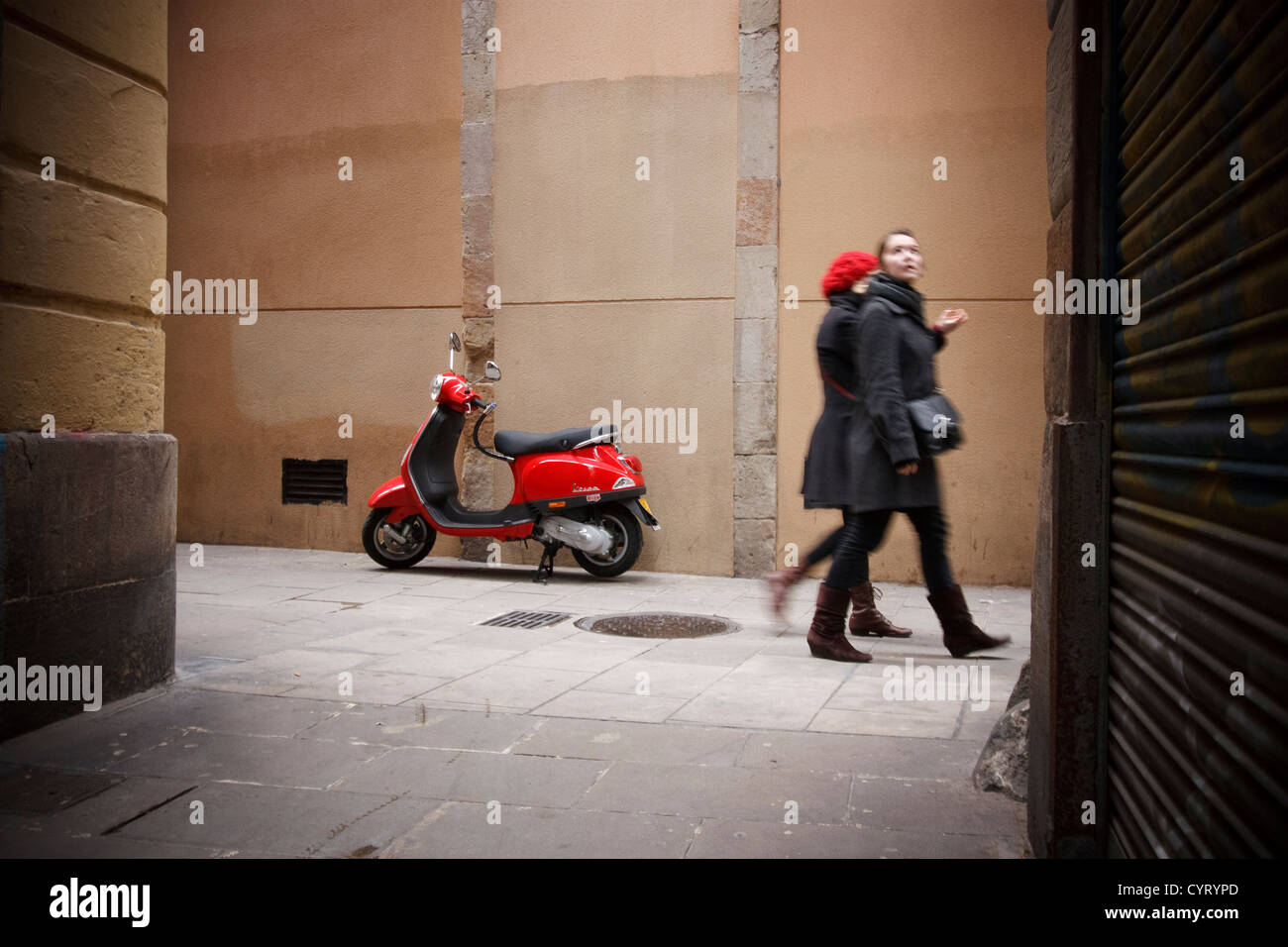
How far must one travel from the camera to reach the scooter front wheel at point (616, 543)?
26.9 ft

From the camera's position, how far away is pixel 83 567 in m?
4.37

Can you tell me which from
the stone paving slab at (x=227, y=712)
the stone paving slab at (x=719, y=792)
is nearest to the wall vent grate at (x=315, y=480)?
the stone paving slab at (x=227, y=712)

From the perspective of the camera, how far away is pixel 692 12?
8812mm

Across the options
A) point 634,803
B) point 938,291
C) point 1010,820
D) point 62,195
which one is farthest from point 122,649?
point 938,291

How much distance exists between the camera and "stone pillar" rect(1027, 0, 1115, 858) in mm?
2715

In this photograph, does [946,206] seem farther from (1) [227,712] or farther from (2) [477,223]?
(1) [227,712]

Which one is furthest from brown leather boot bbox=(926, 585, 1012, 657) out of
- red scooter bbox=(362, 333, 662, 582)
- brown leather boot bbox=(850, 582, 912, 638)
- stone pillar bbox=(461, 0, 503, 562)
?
stone pillar bbox=(461, 0, 503, 562)

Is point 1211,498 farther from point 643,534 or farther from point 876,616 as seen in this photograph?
point 643,534

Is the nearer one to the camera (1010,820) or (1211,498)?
(1211,498)

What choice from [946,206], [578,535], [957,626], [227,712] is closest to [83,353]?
[227,712]

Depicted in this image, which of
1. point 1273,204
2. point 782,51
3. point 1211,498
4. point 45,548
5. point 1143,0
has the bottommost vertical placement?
point 45,548

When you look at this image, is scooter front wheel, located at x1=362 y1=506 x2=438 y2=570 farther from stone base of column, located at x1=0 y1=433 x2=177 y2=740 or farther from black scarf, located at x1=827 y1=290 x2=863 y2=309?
black scarf, located at x1=827 y1=290 x2=863 y2=309

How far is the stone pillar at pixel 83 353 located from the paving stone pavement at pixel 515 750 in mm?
366

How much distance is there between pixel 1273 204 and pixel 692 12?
7824 mm
